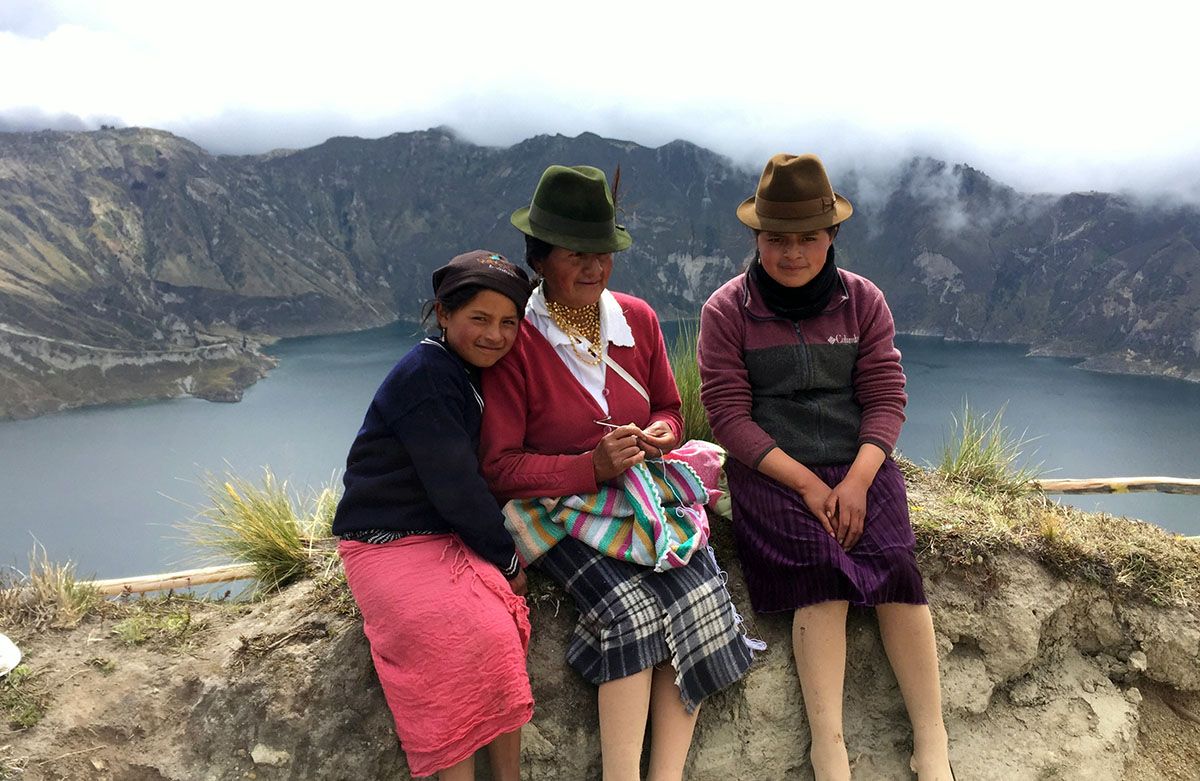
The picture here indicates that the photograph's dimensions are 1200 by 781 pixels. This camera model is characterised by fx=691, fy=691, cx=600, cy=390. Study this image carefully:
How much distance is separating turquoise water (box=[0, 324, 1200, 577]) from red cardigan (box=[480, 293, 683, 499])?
40.3m

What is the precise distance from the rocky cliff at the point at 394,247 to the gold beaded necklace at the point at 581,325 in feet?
284

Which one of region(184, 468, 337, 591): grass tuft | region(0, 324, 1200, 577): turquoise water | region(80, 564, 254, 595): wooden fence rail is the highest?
region(184, 468, 337, 591): grass tuft

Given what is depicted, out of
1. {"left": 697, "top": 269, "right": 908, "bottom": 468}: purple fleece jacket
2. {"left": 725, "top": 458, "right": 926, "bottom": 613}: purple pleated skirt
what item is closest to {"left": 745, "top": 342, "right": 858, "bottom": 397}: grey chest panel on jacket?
{"left": 697, "top": 269, "right": 908, "bottom": 468}: purple fleece jacket

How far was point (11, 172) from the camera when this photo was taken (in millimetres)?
118625

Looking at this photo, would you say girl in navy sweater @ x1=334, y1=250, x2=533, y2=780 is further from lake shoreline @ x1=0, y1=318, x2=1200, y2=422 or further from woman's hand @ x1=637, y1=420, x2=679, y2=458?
lake shoreline @ x1=0, y1=318, x2=1200, y2=422

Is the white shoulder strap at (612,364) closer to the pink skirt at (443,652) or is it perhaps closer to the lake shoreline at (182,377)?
the pink skirt at (443,652)

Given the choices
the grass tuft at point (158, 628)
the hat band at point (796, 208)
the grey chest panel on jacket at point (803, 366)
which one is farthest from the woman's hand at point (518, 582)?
the hat band at point (796, 208)

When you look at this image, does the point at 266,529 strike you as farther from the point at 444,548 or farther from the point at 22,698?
the point at 444,548

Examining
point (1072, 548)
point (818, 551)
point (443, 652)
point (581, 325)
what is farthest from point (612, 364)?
point (1072, 548)

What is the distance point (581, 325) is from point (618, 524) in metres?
0.72

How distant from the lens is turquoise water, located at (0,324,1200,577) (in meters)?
48.9

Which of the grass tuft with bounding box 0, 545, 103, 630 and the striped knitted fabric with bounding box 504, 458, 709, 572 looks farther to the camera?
the grass tuft with bounding box 0, 545, 103, 630

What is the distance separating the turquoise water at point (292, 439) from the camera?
48.9m

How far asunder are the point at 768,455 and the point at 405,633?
Answer: 1.40m
